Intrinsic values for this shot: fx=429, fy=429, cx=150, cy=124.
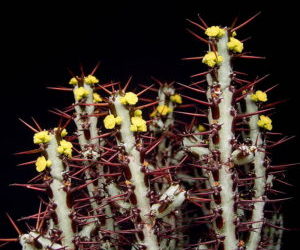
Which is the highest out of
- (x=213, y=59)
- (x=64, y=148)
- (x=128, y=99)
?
(x=213, y=59)

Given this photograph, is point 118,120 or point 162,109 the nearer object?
point 118,120

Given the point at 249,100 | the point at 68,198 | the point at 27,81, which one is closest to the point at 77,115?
the point at 68,198

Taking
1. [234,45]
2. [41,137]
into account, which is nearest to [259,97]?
[234,45]

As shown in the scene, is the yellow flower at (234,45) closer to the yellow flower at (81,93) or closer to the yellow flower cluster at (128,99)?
the yellow flower cluster at (128,99)

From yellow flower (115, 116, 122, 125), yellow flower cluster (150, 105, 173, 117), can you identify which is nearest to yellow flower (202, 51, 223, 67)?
yellow flower (115, 116, 122, 125)

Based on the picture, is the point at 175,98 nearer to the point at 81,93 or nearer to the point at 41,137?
the point at 81,93

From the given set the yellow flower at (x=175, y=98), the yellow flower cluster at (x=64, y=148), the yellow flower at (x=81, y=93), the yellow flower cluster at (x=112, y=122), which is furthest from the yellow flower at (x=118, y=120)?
the yellow flower at (x=175, y=98)

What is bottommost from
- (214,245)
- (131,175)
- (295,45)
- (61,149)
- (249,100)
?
(214,245)

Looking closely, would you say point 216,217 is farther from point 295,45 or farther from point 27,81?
point 27,81
